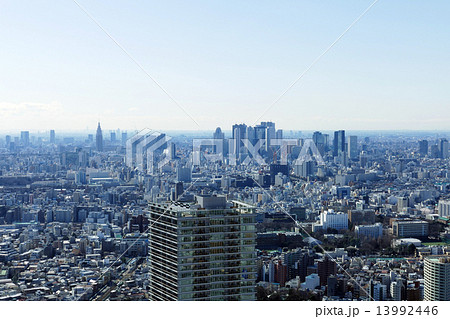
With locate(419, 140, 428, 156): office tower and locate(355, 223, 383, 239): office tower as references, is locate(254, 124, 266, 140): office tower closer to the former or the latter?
locate(355, 223, 383, 239): office tower

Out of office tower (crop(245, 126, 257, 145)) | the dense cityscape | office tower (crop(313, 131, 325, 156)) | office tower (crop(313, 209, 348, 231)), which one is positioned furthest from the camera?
office tower (crop(313, 131, 325, 156))

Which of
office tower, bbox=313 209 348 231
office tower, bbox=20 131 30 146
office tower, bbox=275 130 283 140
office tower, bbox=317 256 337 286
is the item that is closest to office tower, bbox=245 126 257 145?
office tower, bbox=275 130 283 140

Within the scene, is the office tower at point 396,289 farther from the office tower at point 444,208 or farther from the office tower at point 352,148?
the office tower at point 352,148

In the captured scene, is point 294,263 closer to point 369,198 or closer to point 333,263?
point 333,263

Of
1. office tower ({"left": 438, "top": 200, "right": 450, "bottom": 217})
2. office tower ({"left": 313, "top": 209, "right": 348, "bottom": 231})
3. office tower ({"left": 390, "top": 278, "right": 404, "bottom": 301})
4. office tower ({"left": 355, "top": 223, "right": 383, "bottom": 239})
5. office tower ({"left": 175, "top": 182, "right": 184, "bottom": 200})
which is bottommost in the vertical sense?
office tower ({"left": 390, "top": 278, "right": 404, "bottom": 301})

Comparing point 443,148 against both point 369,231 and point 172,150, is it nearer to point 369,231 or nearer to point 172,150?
point 369,231

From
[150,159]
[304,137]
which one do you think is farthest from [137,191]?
[304,137]
